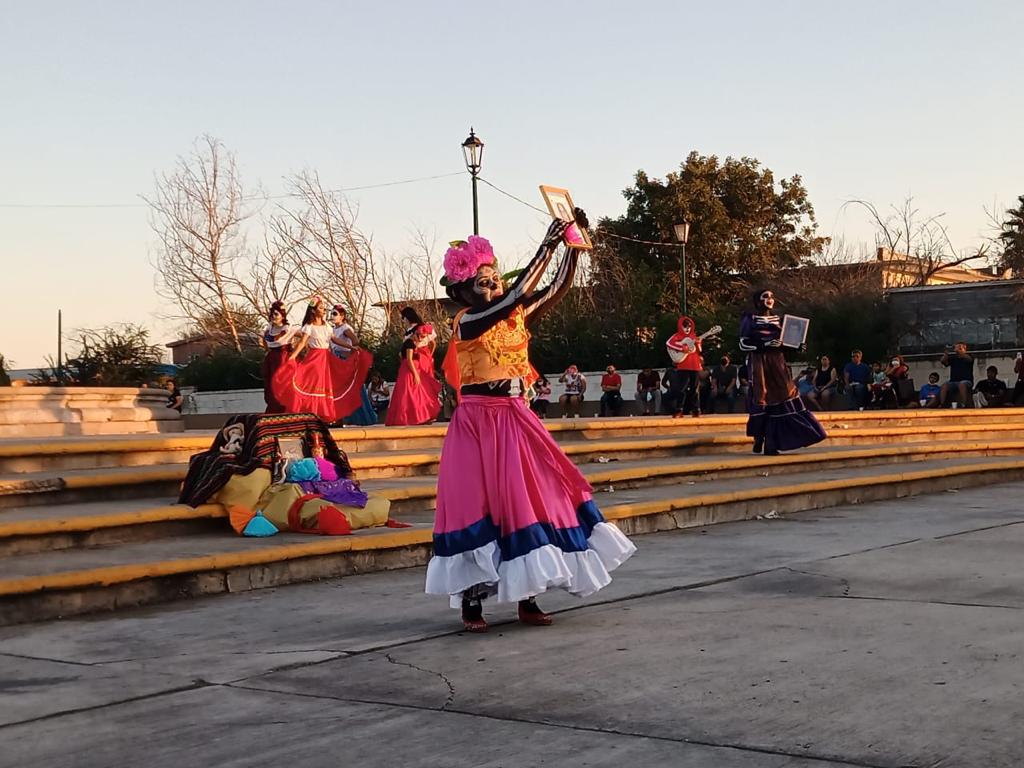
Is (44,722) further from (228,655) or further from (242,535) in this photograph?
(242,535)

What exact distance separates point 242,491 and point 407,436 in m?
5.22

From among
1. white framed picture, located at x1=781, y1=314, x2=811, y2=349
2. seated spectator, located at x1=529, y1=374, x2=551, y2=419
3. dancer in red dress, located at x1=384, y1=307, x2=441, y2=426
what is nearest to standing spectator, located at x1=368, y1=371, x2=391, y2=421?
seated spectator, located at x1=529, y1=374, x2=551, y2=419

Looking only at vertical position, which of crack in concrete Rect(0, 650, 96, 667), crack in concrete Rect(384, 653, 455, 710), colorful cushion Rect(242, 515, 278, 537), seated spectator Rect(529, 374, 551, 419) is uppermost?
seated spectator Rect(529, 374, 551, 419)

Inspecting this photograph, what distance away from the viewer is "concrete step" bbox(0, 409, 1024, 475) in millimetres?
10898

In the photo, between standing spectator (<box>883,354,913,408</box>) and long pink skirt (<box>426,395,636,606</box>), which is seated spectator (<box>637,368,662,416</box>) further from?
long pink skirt (<box>426,395,636,606</box>)

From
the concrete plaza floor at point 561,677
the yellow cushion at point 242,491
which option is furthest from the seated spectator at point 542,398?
the concrete plaza floor at point 561,677

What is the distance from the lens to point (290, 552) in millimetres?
8430

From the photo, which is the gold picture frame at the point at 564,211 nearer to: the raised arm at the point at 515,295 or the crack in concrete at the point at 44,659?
the raised arm at the point at 515,295

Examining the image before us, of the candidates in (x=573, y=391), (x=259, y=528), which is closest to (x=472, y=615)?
(x=259, y=528)

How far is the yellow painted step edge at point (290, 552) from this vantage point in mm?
7145

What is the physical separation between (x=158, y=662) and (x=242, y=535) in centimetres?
337

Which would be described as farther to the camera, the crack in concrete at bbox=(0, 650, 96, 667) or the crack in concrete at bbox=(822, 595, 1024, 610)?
the crack in concrete at bbox=(822, 595, 1024, 610)

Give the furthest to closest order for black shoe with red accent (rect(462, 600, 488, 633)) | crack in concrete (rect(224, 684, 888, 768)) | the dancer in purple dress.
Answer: the dancer in purple dress < black shoe with red accent (rect(462, 600, 488, 633)) < crack in concrete (rect(224, 684, 888, 768))

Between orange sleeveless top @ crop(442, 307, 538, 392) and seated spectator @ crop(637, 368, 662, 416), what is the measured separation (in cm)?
2396
